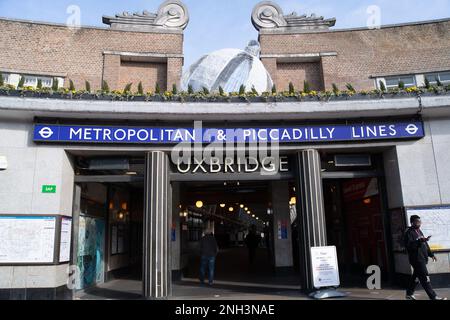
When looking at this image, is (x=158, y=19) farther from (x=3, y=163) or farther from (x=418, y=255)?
(x=418, y=255)

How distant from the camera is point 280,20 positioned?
19.9 metres

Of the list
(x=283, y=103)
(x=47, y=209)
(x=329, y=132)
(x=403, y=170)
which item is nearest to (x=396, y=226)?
(x=403, y=170)

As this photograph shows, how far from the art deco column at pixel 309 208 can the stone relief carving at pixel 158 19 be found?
12.4m

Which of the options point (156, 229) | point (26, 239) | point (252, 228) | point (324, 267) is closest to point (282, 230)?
point (252, 228)

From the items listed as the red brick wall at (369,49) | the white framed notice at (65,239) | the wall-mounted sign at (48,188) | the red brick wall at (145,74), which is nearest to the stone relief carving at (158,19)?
the red brick wall at (145,74)

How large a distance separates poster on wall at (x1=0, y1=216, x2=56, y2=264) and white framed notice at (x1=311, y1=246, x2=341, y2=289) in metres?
6.41

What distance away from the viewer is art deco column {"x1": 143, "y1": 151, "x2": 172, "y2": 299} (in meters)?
9.62

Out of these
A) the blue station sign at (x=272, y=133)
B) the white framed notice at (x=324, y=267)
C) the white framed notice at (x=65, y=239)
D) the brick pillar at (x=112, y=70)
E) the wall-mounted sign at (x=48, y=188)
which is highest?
the brick pillar at (x=112, y=70)

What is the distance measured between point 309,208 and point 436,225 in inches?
129

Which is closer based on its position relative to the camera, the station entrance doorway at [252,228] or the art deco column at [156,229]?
the art deco column at [156,229]

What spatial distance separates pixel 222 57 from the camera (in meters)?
13.6

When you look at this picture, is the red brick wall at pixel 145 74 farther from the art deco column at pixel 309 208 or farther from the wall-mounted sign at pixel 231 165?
the art deco column at pixel 309 208

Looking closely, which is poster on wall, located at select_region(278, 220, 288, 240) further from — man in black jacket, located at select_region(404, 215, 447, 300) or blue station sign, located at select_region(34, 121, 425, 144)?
man in black jacket, located at select_region(404, 215, 447, 300)

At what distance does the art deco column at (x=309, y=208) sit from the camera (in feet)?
32.5
